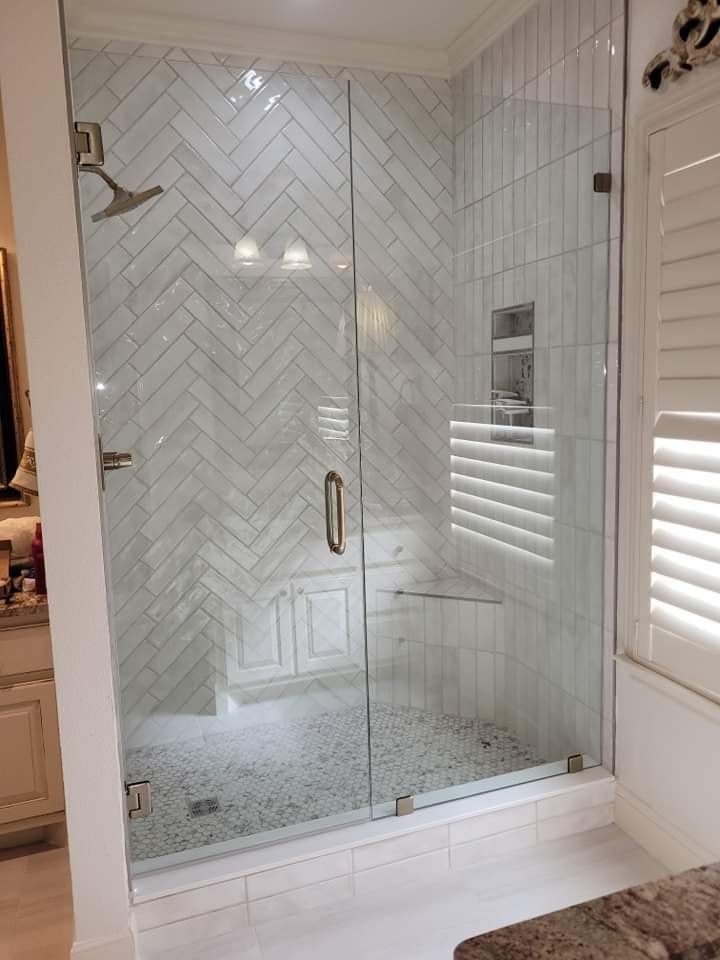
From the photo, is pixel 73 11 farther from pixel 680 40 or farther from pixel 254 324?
pixel 680 40

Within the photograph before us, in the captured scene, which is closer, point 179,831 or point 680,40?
point 680,40

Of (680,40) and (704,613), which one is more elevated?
(680,40)

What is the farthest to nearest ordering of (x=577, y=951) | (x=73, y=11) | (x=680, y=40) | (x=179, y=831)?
(x=73, y=11) → (x=179, y=831) → (x=680, y=40) → (x=577, y=951)

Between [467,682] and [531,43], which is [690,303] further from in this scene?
[467,682]

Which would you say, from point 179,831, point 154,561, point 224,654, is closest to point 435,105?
point 154,561

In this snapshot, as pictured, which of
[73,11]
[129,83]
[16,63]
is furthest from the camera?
[73,11]

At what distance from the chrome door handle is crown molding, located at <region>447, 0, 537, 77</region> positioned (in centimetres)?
172

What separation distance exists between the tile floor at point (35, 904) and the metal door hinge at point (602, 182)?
2.61 meters

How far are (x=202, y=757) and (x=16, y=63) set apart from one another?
6.77ft

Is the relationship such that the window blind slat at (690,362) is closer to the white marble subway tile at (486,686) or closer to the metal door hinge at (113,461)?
the white marble subway tile at (486,686)

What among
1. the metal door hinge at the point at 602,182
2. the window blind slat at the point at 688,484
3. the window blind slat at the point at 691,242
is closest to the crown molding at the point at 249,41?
the metal door hinge at the point at 602,182

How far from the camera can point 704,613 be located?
72.4 inches

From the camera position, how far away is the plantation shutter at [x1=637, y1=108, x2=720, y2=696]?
1.76 meters

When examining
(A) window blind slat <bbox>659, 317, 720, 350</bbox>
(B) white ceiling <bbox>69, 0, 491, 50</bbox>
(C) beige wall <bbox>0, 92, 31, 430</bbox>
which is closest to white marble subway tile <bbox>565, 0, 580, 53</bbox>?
(B) white ceiling <bbox>69, 0, 491, 50</bbox>
